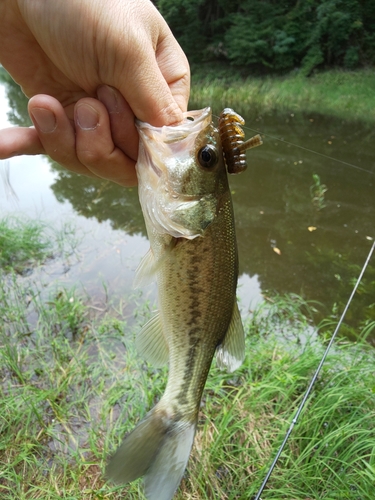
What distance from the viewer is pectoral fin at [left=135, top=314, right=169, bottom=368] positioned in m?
1.74

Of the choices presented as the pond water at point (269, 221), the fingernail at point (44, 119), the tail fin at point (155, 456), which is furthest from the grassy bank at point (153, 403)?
the fingernail at point (44, 119)

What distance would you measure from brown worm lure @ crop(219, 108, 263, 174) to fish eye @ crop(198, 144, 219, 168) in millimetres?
75

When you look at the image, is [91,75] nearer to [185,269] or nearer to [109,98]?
[109,98]

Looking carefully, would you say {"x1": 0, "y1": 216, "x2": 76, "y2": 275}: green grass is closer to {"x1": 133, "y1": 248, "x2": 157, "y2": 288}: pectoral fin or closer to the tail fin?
{"x1": 133, "y1": 248, "x2": 157, "y2": 288}: pectoral fin

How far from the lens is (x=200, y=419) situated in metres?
2.79

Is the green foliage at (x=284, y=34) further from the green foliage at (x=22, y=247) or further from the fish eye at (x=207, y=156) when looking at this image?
the fish eye at (x=207, y=156)

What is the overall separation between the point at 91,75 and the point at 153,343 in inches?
49.9

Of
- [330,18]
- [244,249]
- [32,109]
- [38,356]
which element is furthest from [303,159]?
[330,18]

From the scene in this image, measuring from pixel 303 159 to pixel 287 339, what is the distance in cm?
662

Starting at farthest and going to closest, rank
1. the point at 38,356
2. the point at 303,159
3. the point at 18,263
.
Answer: the point at 303,159, the point at 18,263, the point at 38,356

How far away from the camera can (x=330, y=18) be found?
19.8 metres

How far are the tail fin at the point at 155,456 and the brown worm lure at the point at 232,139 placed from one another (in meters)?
1.14

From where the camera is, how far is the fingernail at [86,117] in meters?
1.66

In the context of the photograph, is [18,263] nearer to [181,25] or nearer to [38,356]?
[38,356]
